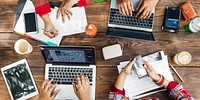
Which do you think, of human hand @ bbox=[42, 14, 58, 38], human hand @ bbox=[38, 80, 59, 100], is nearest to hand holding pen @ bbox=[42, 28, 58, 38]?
human hand @ bbox=[42, 14, 58, 38]

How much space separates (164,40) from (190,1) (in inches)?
9.9

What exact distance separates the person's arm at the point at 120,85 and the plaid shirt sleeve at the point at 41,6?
52 centimetres

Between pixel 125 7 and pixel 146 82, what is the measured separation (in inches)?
15.9

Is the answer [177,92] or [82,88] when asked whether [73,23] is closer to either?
[82,88]

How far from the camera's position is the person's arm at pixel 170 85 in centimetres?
150

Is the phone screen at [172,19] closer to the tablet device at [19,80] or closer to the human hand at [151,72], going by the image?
the human hand at [151,72]

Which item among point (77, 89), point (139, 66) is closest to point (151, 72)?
point (139, 66)

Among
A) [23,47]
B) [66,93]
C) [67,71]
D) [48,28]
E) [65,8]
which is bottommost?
[66,93]

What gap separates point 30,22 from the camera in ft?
5.27

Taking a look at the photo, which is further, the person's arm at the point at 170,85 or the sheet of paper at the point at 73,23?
the sheet of paper at the point at 73,23

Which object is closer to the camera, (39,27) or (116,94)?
(116,94)

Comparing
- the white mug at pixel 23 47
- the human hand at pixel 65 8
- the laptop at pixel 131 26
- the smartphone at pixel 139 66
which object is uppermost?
the human hand at pixel 65 8

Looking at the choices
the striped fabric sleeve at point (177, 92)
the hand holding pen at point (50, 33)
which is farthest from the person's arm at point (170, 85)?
the hand holding pen at point (50, 33)

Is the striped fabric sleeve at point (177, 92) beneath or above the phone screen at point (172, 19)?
beneath
